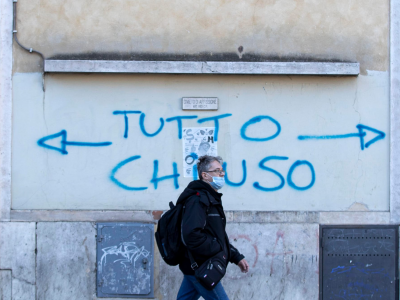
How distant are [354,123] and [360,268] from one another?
1.58 metres

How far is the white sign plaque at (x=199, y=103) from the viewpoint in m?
4.98

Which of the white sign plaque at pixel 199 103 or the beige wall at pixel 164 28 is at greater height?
the beige wall at pixel 164 28

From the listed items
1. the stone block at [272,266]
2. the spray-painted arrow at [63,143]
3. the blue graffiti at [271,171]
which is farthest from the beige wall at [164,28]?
the stone block at [272,266]

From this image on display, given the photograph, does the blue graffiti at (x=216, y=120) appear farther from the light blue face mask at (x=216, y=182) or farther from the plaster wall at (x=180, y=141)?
the light blue face mask at (x=216, y=182)

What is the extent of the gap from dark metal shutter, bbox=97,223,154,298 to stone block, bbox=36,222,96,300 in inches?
4.0

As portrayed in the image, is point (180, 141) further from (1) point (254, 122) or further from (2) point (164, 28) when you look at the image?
(2) point (164, 28)

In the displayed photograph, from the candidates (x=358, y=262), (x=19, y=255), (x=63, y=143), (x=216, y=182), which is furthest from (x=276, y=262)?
(x=19, y=255)

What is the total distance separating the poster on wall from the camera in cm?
502

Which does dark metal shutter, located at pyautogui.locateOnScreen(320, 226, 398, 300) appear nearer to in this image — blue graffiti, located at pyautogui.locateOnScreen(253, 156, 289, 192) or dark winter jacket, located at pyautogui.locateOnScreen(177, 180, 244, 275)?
blue graffiti, located at pyautogui.locateOnScreen(253, 156, 289, 192)

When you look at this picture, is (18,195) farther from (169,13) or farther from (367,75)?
(367,75)

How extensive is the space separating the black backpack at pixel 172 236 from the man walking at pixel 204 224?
2.6 inches

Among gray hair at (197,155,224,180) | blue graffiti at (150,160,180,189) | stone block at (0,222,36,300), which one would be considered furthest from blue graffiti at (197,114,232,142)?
stone block at (0,222,36,300)

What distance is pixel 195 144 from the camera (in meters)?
5.02

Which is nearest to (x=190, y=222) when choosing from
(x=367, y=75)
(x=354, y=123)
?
(x=354, y=123)
